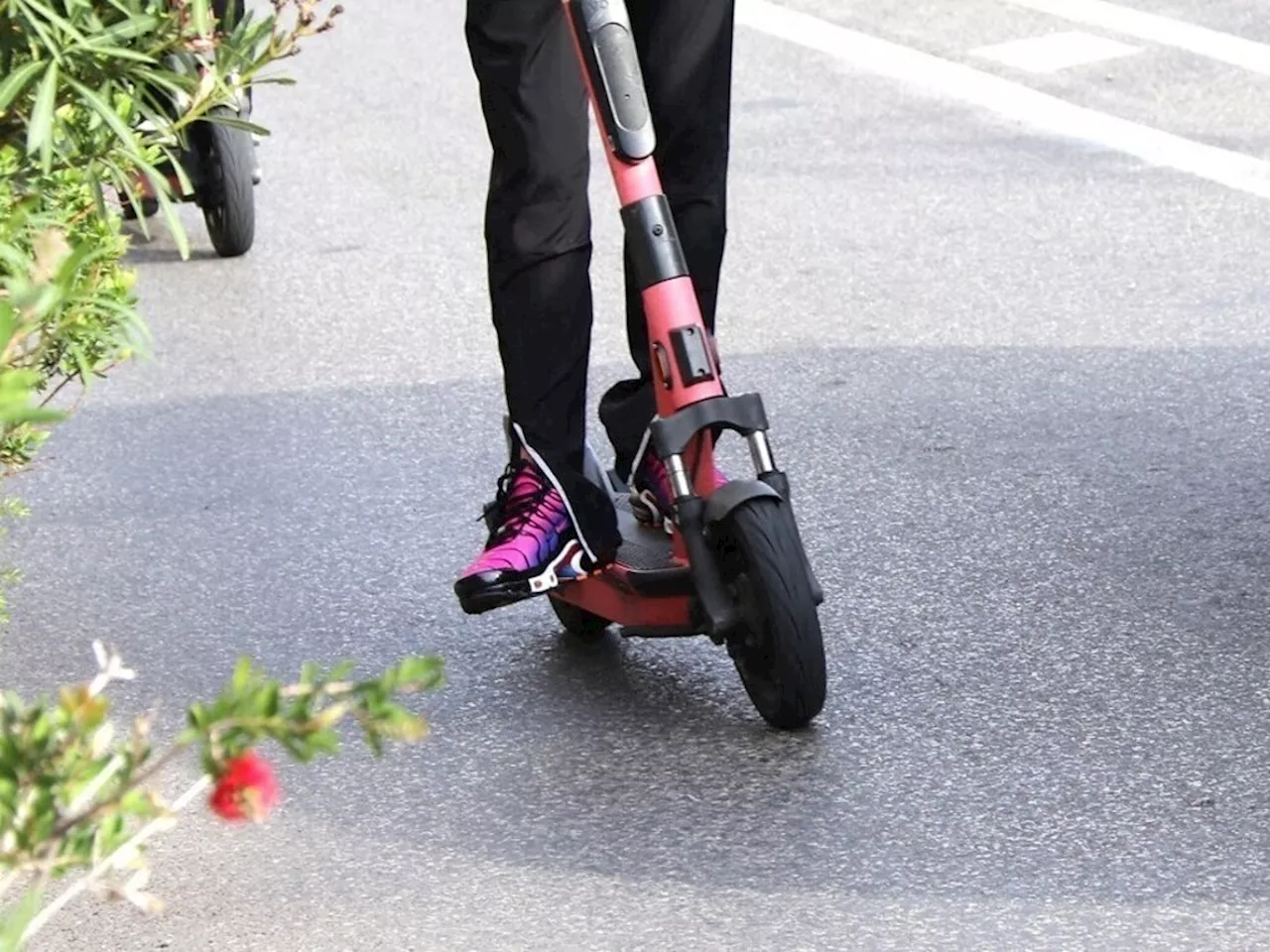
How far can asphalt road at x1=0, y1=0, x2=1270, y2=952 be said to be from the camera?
340 cm

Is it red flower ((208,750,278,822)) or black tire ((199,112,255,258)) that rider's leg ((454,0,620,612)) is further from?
black tire ((199,112,255,258))

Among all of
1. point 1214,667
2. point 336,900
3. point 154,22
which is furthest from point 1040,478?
point 154,22

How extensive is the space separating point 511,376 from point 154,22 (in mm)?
1169

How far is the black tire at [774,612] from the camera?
11.9 feet

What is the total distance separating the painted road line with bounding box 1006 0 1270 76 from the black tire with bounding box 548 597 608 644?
4.98 meters

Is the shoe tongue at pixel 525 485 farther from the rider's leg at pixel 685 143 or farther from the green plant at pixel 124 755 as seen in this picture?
the green plant at pixel 124 755

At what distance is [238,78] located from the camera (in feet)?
10.5

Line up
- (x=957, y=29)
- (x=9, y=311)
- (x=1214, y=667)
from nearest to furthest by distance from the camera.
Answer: (x=9, y=311) < (x=1214, y=667) < (x=957, y=29)

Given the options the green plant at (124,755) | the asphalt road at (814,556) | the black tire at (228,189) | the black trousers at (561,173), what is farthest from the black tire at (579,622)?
the black tire at (228,189)

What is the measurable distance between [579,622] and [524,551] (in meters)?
0.31

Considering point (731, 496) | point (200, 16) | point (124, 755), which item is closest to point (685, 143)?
point (731, 496)

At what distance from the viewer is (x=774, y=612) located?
12.0 ft

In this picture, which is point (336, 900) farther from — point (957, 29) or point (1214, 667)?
point (957, 29)

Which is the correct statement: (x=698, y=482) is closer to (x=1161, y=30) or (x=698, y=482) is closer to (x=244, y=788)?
(x=244, y=788)
